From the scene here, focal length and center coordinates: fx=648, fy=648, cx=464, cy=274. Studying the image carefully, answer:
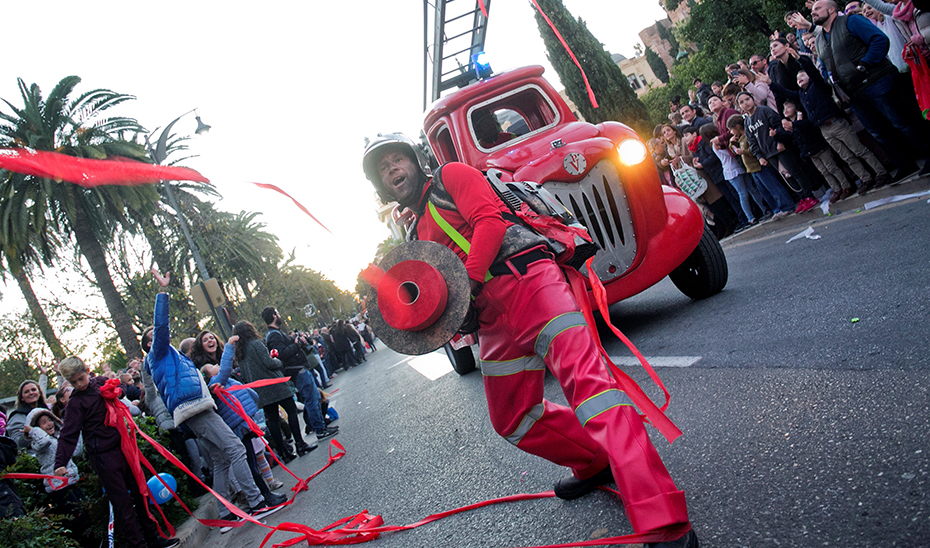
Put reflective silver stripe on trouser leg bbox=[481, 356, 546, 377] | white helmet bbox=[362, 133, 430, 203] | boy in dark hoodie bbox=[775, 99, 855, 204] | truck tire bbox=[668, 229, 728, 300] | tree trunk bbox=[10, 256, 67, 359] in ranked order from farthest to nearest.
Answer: tree trunk bbox=[10, 256, 67, 359], boy in dark hoodie bbox=[775, 99, 855, 204], truck tire bbox=[668, 229, 728, 300], white helmet bbox=[362, 133, 430, 203], reflective silver stripe on trouser leg bbox=[481, 356, 546, 377]

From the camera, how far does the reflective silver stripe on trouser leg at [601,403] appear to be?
222cm

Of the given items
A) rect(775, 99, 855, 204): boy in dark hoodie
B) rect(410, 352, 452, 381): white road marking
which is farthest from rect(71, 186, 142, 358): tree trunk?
rect(775, 99, 855, 204): boy in dark hoodie

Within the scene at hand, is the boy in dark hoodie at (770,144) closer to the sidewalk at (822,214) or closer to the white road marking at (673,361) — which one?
the sidewalk at (822,214)

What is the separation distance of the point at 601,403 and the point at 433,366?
869cm

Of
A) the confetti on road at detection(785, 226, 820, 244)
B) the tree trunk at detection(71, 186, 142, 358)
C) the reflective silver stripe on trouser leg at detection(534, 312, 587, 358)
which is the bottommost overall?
the confetti on road at detection(785, 226, 820, 244)

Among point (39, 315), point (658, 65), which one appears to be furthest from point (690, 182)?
point (658, 65)

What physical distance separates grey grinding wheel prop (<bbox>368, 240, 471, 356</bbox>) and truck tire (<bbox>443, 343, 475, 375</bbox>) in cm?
517

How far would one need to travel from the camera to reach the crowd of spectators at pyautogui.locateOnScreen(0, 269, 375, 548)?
5.10m

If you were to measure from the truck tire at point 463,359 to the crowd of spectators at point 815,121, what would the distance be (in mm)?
3717

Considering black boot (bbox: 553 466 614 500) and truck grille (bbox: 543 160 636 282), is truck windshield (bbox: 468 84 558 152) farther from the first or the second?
black boot (bbox: 553 466 614 500)

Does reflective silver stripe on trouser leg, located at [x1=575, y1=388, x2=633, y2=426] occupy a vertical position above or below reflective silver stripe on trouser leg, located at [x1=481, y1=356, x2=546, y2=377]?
below

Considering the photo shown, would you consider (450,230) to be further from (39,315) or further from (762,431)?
(39,315)

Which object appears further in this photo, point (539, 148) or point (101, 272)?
point (101, 272)

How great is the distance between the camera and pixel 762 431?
114 inches
